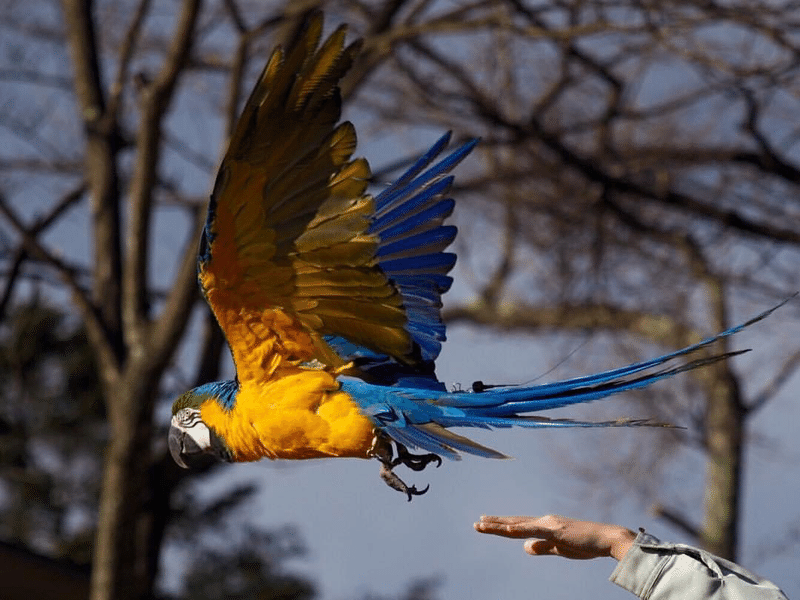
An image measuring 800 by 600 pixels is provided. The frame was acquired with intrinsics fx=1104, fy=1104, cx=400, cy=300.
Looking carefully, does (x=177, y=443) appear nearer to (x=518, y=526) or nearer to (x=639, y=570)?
(x=518, y=526)

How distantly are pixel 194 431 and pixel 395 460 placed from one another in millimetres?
376

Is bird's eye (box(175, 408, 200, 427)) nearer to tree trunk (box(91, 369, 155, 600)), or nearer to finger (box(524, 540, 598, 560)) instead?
finger (box(524, 540, 598, 560))

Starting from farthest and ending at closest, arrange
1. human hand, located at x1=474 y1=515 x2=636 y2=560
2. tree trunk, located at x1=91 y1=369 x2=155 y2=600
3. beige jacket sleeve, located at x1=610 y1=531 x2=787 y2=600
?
1. tree trunk, located at x1=91 y1=369 x2=155 y2=600
2. human hand, located at x1=474 y1=515 x2=636 y2=560
3. beige jacket sleeve, located at x1=610 y1=531 x2=787 y2=600

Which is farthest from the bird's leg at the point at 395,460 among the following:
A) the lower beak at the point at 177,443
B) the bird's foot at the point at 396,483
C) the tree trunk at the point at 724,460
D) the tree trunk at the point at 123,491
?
the tree trunk at the point at 724,460

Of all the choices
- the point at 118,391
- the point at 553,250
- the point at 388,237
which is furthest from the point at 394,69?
the point at 388,237

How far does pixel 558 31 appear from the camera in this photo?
15.4 feet

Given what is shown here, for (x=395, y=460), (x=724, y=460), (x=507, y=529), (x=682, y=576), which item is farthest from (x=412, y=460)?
(x=724, y=460)

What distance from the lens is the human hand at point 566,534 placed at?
137 cm

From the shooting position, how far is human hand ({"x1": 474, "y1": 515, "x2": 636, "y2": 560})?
137 centimetres

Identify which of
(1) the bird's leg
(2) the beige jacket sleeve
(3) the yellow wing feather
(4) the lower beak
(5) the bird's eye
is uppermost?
(3) the yellow wing feather

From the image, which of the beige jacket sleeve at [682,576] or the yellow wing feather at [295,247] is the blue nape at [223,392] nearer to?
the yellow wing feather at [295,247]

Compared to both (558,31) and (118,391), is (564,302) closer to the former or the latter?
(558,31)

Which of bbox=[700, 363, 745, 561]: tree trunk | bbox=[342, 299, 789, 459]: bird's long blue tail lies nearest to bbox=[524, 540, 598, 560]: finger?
bbox=[342, 299, 789, 459]: bird's long blue tail

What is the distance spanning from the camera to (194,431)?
1858 mm
